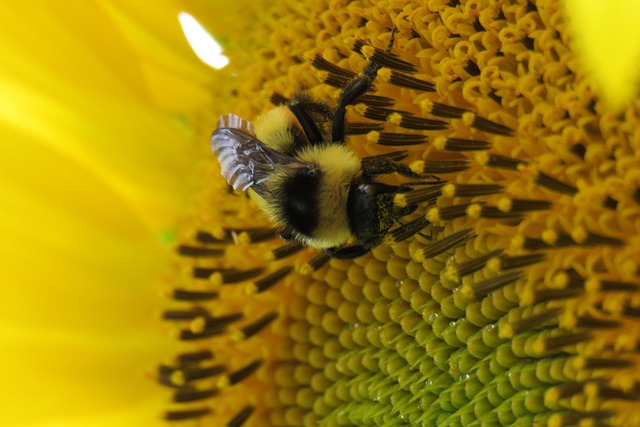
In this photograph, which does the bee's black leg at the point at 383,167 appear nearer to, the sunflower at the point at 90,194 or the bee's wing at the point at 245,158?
the bee's wing at the point at 245,158

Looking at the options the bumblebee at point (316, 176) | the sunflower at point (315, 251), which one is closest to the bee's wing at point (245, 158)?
the bumblebee at point (316, 176)

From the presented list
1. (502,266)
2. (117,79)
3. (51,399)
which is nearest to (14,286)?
(51,399)

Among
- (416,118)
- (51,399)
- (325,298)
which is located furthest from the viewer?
(51,399)

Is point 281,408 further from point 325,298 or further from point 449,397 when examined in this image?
point 449,397

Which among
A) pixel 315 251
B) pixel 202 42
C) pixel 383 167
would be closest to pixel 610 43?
pixel 383 167

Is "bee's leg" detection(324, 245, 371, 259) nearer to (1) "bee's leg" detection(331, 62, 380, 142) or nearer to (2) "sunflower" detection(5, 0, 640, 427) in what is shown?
(2) "sunflower" detection(5, 0, 640, 427)

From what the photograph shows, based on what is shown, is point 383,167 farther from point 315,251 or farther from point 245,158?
point 315,251

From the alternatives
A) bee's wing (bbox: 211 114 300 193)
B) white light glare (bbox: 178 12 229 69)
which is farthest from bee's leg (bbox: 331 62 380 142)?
white light glare (bbox: 178 12 229 69)
